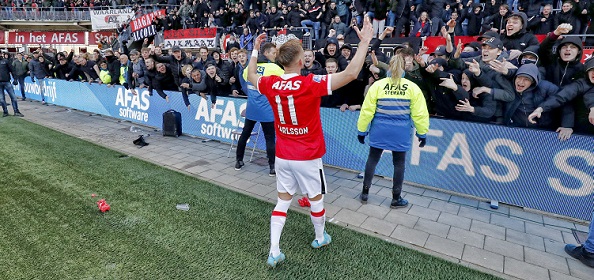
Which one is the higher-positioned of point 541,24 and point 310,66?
point 541,24


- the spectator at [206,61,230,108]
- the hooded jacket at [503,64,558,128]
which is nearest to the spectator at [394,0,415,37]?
the spectator at [206,61,230,108]

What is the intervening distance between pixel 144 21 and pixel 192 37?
15.3 ft

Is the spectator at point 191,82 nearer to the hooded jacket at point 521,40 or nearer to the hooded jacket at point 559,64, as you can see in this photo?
the hooded jacket at point 521,40

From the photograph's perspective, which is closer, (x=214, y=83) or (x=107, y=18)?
(x=214, y=83)

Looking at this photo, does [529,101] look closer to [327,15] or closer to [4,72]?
[327,15]

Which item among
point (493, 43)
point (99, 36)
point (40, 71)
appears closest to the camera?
point (493, 43)

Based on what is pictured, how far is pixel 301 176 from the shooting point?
10.00ft

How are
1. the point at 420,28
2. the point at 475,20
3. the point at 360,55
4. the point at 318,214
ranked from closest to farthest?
the point at 360,55, the point at 318,214, the point at 475,20, the point at 420,28

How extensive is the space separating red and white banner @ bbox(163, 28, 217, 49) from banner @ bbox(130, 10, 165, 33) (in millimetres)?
1370

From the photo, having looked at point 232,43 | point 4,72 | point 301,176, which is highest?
point 232,43

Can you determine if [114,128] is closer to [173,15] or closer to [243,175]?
[243,175]

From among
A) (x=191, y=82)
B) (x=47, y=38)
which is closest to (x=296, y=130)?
(x=191, y=82)

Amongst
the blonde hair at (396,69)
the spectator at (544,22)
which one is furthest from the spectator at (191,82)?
the spectator at (544,22)

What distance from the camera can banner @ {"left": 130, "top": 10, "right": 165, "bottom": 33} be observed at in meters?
19.4
